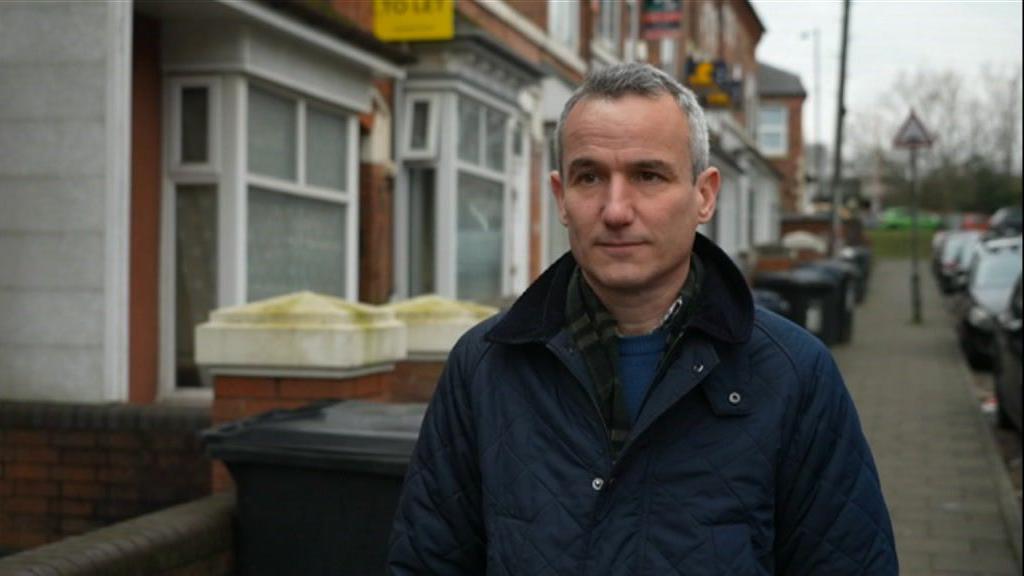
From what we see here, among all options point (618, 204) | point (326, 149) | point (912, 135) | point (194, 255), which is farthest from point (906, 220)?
point (618, 204)

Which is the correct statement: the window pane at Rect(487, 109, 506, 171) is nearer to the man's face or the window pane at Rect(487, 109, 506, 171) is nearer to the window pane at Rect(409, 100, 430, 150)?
the window pane at Rect(409, 100, 430, 150)

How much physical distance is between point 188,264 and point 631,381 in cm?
721

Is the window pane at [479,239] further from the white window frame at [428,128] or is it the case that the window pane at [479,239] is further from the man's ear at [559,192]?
the man's ear at [559,192]

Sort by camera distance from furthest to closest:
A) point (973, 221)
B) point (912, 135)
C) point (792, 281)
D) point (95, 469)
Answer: point (973, 221) → point (912, 135) → point (792, 281) → point (95, 469)

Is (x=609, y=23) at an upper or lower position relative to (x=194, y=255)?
upper

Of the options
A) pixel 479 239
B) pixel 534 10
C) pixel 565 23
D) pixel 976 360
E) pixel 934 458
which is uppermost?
pixel 565 23

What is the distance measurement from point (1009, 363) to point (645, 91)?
1047 cm

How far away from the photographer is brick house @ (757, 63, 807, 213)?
62.6 meters

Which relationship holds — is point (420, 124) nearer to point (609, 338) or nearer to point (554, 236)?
point (554, 236)

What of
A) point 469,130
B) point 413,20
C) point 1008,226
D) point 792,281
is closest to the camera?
point 413,20

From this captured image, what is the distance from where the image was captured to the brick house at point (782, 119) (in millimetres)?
62562

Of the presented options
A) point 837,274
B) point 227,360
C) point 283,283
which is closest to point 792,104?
point 837,274

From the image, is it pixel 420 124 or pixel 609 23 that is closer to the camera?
pixel 420 124

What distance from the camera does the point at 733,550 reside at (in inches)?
98.7
